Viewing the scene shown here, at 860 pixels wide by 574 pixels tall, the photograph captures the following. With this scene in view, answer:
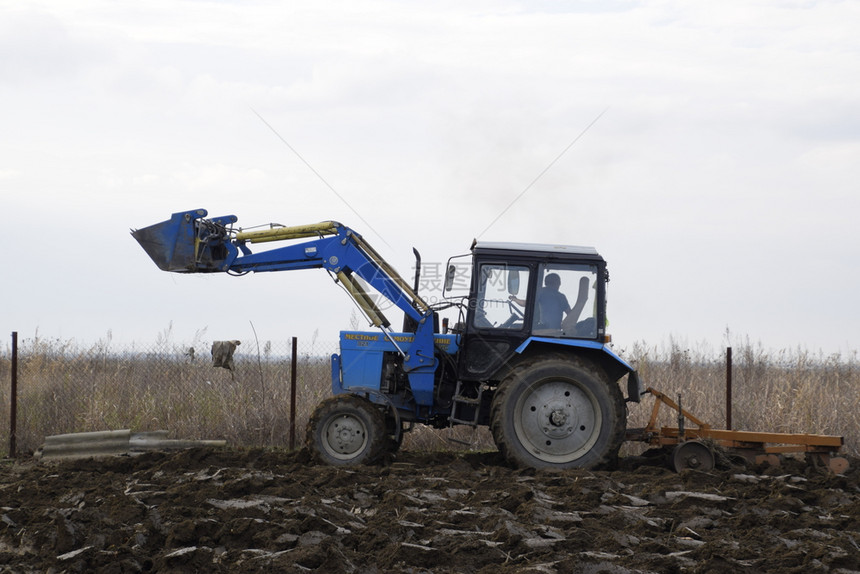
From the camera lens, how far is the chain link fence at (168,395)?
12.8 metres

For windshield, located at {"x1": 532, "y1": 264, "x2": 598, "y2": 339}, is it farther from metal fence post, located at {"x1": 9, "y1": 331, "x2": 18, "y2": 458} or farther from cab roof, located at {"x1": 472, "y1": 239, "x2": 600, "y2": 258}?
metal fence post, located at {"x1": 9, "y1": 331, "x2": 18, "y2": 458}

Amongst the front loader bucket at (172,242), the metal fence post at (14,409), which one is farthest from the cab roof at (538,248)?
the metal fence post at (14,409)

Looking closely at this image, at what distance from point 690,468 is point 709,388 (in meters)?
5.32

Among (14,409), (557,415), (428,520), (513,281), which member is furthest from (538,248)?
(14,409)

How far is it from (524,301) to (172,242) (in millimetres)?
4285

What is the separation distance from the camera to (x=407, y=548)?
602 cm

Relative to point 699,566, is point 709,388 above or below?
above

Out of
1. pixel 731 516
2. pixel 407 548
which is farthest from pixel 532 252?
pixel 407 548

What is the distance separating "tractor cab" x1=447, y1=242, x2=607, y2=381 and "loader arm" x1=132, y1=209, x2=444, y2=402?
74cm

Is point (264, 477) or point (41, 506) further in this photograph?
point (264, 477)

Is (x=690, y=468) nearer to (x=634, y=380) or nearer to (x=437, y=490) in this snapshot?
(x=634, y=380)

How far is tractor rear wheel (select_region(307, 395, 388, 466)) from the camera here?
32.5ft

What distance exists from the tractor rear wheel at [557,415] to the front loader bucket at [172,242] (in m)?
4.07

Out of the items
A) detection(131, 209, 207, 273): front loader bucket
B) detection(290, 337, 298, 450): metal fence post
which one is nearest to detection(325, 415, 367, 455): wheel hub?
detection(290, 337, 298, 450): metal fence post
